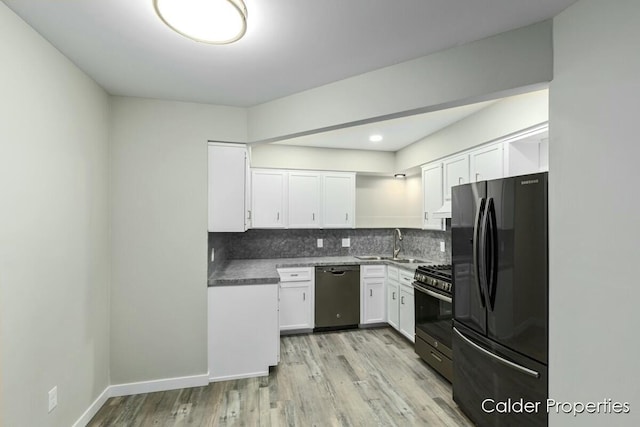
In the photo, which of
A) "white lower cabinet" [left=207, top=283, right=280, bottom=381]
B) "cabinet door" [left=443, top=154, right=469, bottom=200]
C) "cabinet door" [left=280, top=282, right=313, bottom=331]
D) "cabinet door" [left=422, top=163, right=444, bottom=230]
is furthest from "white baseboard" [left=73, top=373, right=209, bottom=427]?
"cabinet door" [left=443, top=154, right=469, bottom=200]

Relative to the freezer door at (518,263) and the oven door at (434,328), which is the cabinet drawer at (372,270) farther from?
the freezer door at (518,263)

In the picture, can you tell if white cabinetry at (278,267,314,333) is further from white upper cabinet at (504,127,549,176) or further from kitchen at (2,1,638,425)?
white upper cabinet at (504,127,549,176)

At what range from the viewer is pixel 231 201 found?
2.83 meters

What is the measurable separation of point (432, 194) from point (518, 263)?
6.79 feet

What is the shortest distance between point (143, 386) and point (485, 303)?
286 cm

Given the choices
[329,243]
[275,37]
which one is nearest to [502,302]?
[275,37]

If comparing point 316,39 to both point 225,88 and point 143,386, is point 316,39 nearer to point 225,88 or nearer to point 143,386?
point 225,88

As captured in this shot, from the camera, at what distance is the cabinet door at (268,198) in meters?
4.13

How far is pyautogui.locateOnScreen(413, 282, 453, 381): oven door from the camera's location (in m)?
2.72

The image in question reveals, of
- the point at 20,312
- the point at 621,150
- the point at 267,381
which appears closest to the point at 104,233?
the point at 20,312

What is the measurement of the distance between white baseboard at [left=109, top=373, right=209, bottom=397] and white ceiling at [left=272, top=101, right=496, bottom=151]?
9.44ft

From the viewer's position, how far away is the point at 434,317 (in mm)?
2947

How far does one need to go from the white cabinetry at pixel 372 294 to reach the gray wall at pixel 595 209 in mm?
2629

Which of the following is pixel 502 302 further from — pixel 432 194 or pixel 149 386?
pixel 149 386
